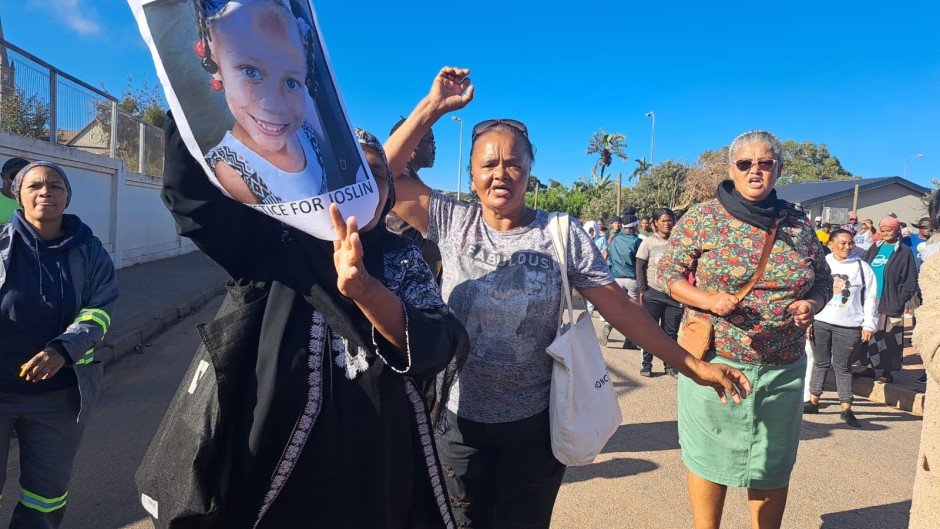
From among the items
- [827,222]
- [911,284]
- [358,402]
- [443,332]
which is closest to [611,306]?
[443,332]

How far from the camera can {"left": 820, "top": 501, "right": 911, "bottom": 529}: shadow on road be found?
3.47 meters

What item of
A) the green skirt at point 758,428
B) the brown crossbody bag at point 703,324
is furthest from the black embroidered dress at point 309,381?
the green skirt at point 758,428

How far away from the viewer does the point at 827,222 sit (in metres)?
20.3

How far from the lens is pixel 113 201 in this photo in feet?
41.5

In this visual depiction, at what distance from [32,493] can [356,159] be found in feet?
8.35

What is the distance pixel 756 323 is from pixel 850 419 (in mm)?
3903

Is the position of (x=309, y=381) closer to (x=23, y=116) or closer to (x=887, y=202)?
(x=23, y=116)

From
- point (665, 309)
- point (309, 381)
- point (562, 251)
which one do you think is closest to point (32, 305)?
point (309, 381)

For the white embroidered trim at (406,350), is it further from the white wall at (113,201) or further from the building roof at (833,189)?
the building roof at (833,189)

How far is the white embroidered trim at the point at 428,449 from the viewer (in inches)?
61.9

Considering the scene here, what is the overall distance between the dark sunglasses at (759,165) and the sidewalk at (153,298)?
20.9 ft

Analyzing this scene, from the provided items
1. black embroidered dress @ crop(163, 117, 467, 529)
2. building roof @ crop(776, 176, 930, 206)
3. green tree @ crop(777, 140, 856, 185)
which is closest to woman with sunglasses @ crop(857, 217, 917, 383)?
black embroidered dress @ crop(163, 117, 467, 529)

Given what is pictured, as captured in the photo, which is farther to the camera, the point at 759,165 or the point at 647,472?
the point at 647,472

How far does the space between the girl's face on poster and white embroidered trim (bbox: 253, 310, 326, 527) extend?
522 millimetres
